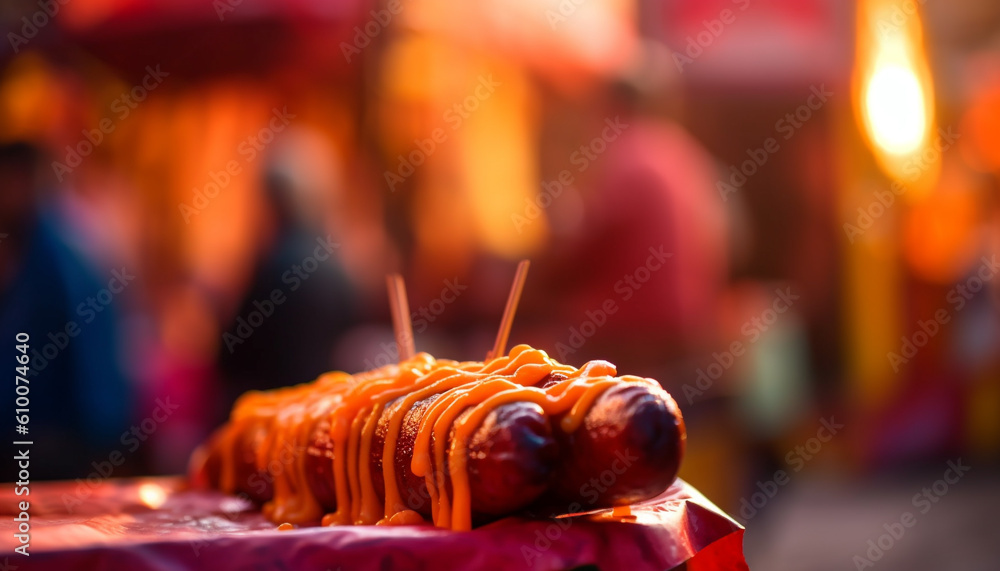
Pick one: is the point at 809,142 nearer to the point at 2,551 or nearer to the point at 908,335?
the point at 908,335

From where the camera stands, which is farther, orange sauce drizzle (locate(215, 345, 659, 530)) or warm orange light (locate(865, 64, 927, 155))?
warm orange light (locate(865, 64, 927, 155))

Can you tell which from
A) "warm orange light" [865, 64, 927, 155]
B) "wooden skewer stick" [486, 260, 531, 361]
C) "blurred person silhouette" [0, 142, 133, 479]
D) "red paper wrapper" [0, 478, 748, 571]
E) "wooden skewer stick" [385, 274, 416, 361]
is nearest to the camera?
"red paper wrapper" [0, 478, 748, 571]

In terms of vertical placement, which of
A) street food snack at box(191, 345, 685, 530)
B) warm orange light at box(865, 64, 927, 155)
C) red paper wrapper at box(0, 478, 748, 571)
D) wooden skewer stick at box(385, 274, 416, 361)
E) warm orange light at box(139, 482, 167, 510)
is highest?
warm orange light at box(865, 64, 927, 155)

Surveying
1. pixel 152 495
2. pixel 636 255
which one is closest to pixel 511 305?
pixel 152 495

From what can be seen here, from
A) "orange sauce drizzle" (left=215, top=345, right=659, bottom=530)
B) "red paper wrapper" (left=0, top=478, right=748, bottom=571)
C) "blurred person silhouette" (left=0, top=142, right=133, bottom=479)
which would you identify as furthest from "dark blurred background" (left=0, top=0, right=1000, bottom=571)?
"red paper wrapper" (left=0, top=478, right=748, bottom=571)

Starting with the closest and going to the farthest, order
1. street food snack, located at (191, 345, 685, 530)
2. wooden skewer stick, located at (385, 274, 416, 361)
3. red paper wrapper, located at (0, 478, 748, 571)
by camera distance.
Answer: red paper wrapper, located at (0, 478, 748, 571) < street food snack, located at (191, 345, 685, 530) < wooden skewer stick, located at (385, 274, 416, 361)

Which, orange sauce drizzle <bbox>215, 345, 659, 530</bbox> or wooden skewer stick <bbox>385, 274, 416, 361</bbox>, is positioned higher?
wooden skewer stick <bbox>385, 274, 416, 361</bbox>

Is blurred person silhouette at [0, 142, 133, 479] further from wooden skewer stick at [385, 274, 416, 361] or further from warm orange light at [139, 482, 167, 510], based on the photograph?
wooden skewer stick at [385, 274, 416, 361]
